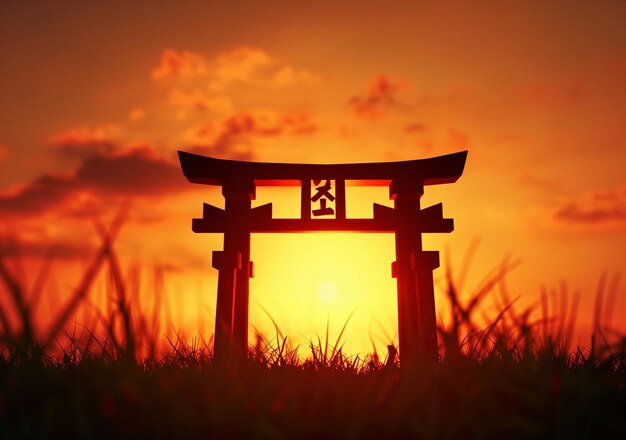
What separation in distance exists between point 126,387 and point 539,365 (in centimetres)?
165

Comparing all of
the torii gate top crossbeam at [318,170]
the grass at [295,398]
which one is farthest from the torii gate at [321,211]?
the grass at [295,398]

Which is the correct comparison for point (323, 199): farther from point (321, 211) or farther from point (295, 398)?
point (295, 398)

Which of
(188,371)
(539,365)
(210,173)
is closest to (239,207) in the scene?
(210,173)

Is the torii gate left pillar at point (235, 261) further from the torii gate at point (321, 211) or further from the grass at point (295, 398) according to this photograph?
the grass at point (295, 398)

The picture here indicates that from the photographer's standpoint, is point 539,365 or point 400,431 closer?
point 400,431

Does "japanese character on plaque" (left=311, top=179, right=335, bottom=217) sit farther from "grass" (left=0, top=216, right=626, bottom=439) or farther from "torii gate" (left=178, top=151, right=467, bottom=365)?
"grass" (left=0, top=216, right=626, bottom=439)

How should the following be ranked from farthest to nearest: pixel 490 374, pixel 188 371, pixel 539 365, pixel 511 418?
pixel 188 371
pixel 539 365
pixel 490 374
pixel 511 418

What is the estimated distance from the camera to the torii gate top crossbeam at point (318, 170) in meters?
6.33

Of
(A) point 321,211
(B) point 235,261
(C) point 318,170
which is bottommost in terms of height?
(B) point 235,261

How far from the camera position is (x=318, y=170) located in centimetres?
633

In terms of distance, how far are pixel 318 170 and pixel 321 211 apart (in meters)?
0.47

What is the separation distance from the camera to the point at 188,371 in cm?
257

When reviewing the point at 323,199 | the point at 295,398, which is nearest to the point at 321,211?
the point at 323,199

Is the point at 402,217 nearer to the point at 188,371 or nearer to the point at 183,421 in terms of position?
the point at 188,371
